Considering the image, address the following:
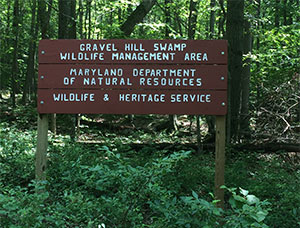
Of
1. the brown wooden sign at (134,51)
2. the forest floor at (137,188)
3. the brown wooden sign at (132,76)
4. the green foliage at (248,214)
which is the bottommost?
the forest floor at (137,188)

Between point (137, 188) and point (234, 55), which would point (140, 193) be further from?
point (234, 55)

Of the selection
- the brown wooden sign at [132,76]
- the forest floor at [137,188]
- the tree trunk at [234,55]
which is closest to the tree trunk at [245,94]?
the tree trunk at [234,55]

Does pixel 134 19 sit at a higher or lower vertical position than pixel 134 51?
higher

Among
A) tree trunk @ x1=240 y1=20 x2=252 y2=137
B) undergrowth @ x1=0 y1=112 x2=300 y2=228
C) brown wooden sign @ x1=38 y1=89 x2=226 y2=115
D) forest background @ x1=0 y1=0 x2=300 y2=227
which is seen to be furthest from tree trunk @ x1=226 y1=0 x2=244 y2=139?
brown wooden sign @ x1=38 y1=89 x2=226 y2=115

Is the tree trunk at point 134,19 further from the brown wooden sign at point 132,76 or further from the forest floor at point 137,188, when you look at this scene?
the brown wooden sign at point 132,76

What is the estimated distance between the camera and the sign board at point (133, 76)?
180 inches

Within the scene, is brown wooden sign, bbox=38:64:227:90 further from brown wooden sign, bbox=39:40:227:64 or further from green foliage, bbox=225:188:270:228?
green foliage, bbox=225:188:270:228

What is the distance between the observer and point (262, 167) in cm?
626

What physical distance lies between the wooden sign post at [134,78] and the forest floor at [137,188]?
2.37 ft

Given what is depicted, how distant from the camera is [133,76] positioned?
4.64 metres

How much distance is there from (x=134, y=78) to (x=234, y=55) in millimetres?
3958

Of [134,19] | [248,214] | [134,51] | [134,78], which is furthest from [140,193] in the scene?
[134,19]

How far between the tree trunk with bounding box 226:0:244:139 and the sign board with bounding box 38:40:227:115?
2977mm

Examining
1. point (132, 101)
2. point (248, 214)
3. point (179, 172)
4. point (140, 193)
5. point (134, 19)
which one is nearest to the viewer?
point (248, 214)
